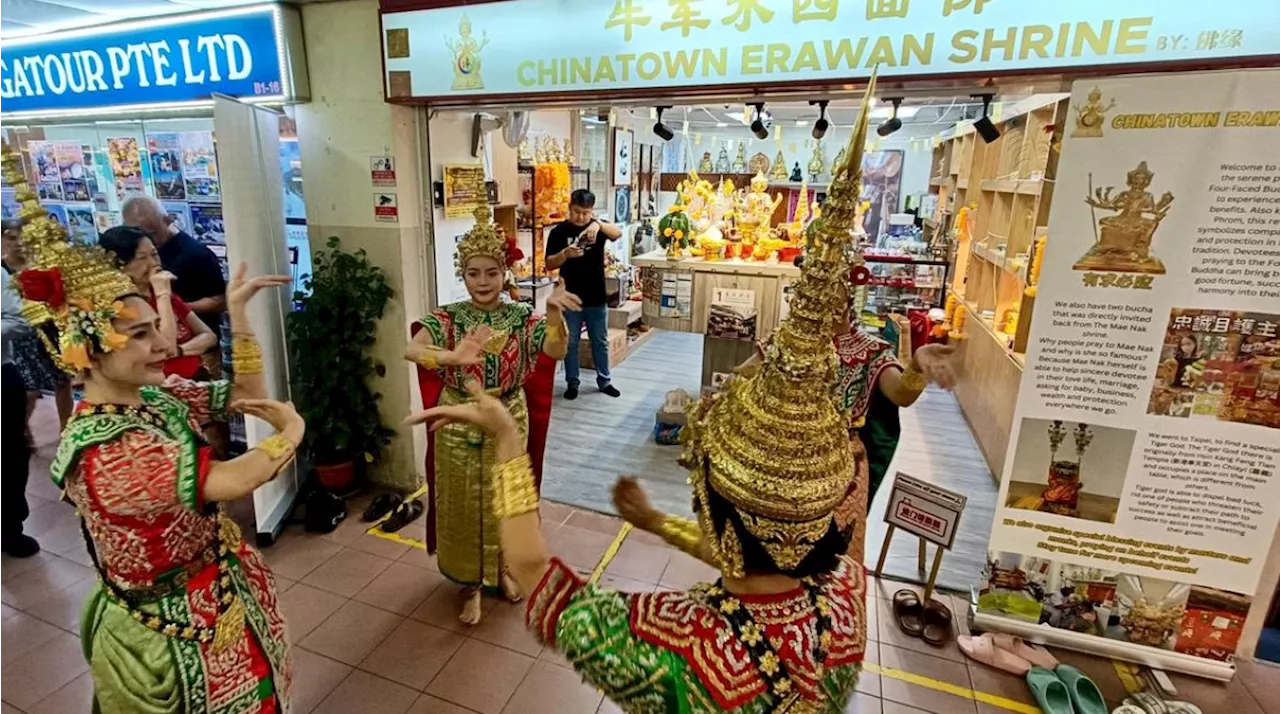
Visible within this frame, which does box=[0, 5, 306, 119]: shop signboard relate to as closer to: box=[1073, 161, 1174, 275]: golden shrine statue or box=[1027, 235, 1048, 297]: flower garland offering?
box=[1073, 161, 1174, 275]: golden shrine statue

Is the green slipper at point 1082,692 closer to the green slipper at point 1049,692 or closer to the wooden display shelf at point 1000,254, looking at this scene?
the green slipper at point 1049,692

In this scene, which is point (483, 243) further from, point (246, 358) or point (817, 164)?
point (817, 164)

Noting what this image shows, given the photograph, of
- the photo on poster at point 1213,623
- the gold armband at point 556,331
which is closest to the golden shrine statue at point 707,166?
the gold armband at point 556,331

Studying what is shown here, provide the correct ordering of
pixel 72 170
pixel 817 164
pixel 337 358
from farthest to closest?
pixel 817 164, pixel 72 170, pixel 337 358

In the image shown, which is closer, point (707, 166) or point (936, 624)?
point (936, 624)

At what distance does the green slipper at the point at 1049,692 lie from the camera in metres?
2.30

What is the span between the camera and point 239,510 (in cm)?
371

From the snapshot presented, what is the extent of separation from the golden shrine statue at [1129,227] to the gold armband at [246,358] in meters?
2.69

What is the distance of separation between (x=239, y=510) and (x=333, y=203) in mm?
1877

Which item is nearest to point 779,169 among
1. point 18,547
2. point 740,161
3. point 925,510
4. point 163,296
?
point 740,161

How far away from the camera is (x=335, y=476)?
11.6ft

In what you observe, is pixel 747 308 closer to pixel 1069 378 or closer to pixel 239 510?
pixel 1069 378

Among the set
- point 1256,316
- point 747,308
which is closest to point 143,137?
point 747,308

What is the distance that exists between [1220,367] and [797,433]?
210cm
